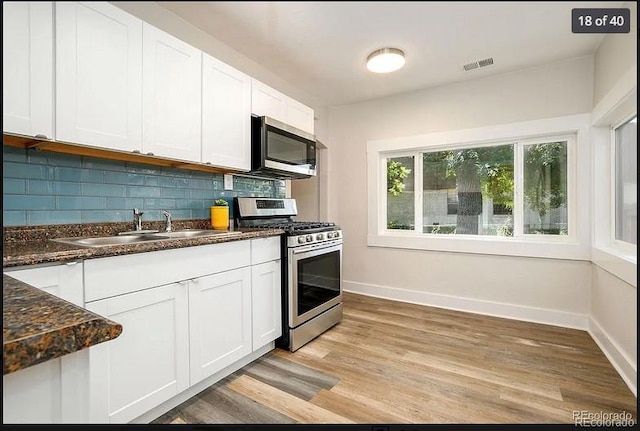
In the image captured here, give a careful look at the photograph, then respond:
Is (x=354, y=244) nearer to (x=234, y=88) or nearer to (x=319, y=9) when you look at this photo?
(x=234, y=88)

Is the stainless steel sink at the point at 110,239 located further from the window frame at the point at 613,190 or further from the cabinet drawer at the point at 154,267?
the window frame at the point at 613,190

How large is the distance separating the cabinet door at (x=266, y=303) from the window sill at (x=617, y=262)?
1889 millimetres

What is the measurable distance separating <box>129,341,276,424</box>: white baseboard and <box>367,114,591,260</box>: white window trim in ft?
6.32

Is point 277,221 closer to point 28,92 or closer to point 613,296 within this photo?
point 28,92

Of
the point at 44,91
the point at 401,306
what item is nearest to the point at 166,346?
the point at 44,91

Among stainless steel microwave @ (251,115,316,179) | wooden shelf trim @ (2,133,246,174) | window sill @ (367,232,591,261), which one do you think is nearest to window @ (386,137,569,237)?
window sill @ (367,232,591,261)

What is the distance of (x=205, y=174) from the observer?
2244 millimetres

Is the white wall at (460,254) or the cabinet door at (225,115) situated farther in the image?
the white wall at (460,254)

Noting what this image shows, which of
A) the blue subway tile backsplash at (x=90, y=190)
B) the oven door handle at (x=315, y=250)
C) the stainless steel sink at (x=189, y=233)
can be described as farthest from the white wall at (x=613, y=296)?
the blue subway tile backsplash at (x=90, y=190)

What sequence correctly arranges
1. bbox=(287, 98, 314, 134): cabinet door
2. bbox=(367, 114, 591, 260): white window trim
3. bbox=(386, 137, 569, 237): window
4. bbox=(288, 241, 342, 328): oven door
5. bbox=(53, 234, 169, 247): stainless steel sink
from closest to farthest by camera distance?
bbox=(53, 234, 169, 247): stainless steel sink < bbox=(288, 241, 342, 328): oven door < bbox=(367, 114, 591, 260): white window trim < bbox=(287, 98, 314, 134): cabinet door < bbox=(386, 137, 569, 237): window

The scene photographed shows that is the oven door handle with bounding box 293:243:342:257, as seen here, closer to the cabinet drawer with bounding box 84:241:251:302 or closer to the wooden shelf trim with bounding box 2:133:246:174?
the cabinet drawer with bounding box 84:241:251:302

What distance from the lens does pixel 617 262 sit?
1.84m

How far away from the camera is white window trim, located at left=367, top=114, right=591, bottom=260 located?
2.44 meters

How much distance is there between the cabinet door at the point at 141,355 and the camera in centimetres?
117
